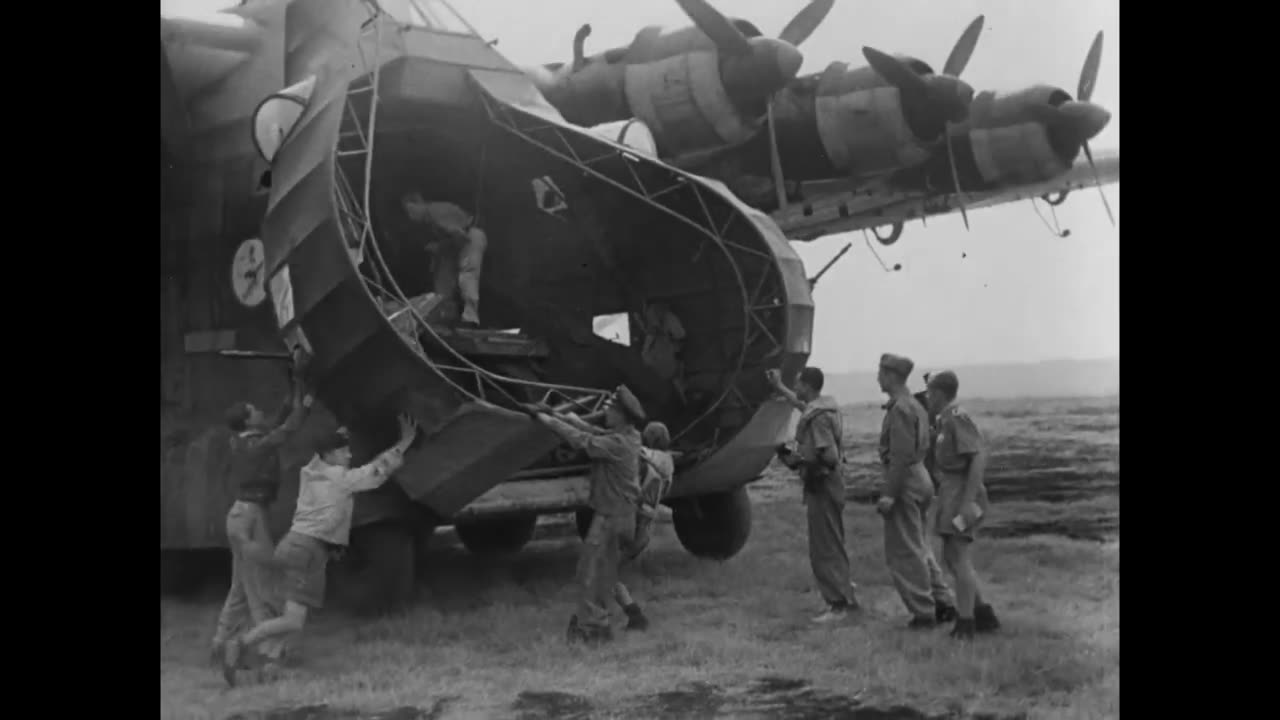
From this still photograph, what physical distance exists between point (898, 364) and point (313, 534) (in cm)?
349

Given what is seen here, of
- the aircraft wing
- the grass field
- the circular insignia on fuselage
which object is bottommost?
the grass field

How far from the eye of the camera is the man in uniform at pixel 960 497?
704 centimetres

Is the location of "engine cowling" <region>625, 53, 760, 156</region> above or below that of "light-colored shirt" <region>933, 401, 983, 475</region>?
above

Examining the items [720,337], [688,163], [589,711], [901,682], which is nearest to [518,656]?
[589,711]

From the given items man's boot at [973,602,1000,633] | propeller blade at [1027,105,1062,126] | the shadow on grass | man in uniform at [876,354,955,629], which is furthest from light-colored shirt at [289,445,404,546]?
propeller blade at [1027,105,1062,126]

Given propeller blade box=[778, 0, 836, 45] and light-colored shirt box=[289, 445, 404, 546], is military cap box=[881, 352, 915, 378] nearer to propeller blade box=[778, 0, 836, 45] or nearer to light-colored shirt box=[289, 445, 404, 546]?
light-colored shirt box=[289, 445, 404, 546]

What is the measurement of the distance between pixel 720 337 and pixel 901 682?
3577 mm

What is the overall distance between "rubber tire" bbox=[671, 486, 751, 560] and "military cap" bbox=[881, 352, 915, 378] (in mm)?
2329

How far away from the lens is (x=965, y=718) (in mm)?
6199

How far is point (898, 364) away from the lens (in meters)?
7.54

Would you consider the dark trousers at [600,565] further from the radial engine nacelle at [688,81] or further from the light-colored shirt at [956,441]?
the radial engine nacelle at [688,81]

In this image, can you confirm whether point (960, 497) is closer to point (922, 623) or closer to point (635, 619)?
point (922, 623)

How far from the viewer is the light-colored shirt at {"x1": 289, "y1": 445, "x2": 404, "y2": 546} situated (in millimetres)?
6852
